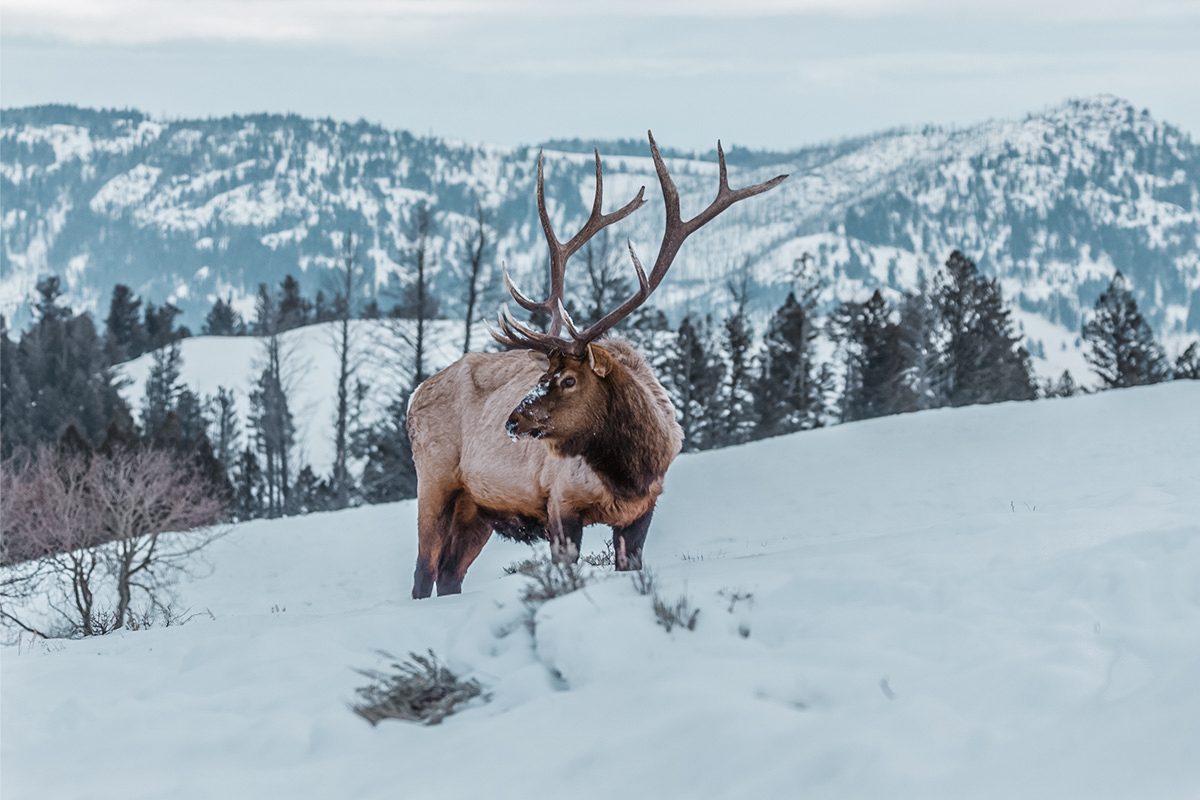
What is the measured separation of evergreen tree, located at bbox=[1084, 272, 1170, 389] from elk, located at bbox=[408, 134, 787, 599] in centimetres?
3980

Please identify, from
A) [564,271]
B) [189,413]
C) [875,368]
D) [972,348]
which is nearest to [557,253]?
[564,271]

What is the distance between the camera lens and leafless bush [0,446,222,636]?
60.4 feet

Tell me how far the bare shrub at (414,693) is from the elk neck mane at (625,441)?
2816mm

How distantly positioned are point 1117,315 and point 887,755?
45832 millimetres

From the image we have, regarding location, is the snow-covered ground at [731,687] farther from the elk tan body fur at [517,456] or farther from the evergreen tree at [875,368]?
the evergreen tree at [875,368]

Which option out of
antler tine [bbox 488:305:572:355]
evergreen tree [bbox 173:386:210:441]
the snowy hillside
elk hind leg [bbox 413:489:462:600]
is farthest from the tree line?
antler tine [bbox 488:305:572:355]

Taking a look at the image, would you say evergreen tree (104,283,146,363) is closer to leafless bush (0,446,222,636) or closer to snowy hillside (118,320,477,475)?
snowy hillside (118,320,477,475)

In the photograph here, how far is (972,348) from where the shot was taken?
145 ft

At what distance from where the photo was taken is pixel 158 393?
62.9 metres

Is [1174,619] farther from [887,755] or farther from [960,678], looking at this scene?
[887,755]

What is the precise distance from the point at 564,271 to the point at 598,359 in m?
0.68

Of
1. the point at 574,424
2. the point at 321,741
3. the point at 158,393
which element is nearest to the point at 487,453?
the point at 574,424

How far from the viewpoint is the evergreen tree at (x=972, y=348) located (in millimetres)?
44062

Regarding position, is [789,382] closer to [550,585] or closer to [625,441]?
[625,441]
